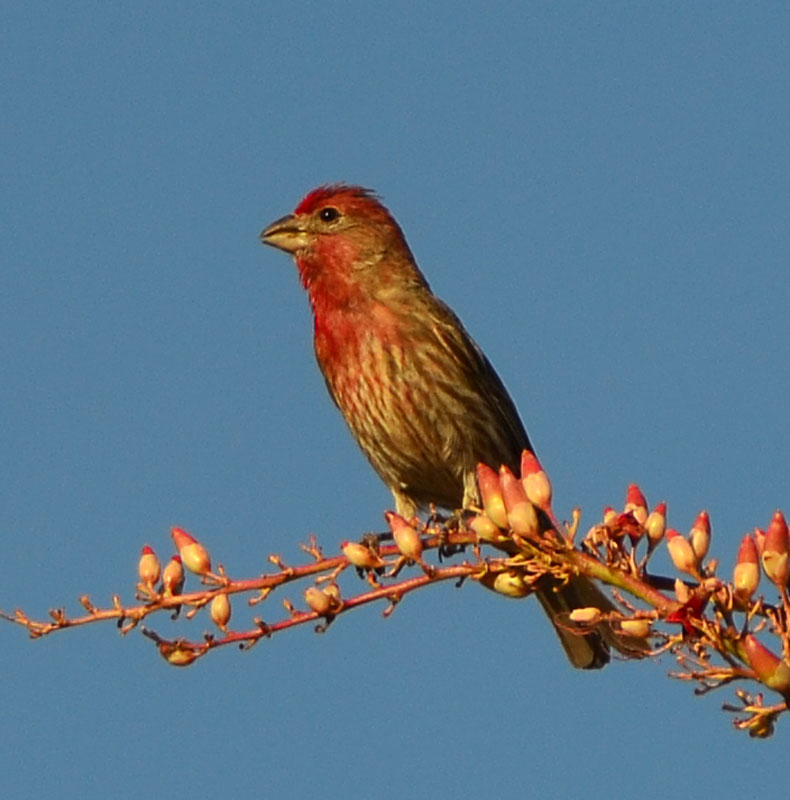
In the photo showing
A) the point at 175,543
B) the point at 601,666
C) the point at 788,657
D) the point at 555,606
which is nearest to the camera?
the point at 788,657

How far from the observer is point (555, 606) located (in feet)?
31.1

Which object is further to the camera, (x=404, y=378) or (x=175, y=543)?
(x=404, y=378)

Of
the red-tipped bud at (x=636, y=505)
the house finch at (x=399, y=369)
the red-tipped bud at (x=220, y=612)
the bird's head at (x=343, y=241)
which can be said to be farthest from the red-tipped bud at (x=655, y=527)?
the bird's head at (x=343, y=241)

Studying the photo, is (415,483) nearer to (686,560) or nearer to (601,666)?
(601,666)

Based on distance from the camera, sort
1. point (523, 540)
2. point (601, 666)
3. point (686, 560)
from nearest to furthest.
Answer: point (686, 560) → point (523, 540) → point (601, 666)

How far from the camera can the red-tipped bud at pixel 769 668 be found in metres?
3.94

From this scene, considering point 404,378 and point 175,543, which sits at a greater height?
point 404,378

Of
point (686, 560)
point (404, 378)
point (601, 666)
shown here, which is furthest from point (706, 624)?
point (404, 378)

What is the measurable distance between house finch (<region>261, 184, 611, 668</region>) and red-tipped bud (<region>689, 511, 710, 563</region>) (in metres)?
4.65

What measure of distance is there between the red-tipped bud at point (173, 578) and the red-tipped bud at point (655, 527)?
4.88 feet

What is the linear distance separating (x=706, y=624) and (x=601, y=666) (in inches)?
188

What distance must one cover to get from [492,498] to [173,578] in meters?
1.05

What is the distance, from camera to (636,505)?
16.3ft

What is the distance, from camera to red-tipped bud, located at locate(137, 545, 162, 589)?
5.03 metres
